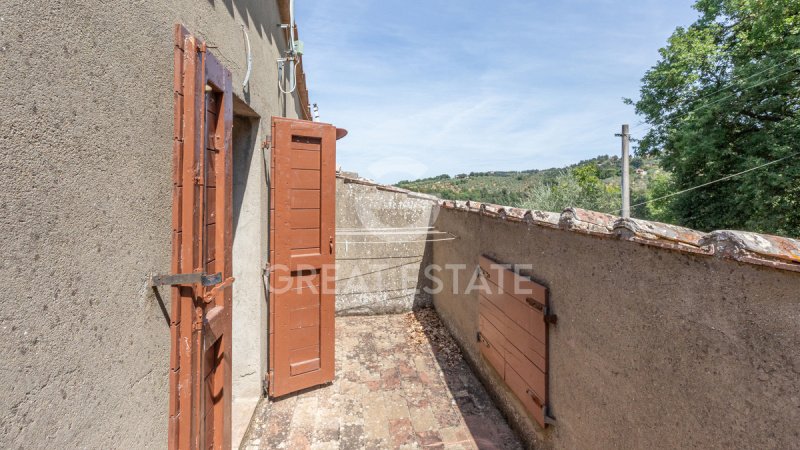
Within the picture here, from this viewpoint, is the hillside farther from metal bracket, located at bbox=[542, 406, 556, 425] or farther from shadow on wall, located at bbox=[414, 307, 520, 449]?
metal bracket, located at bbox=[542, 406, 556, 425]

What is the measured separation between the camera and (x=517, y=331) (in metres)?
2.95

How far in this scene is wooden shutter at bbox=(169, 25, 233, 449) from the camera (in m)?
1.54

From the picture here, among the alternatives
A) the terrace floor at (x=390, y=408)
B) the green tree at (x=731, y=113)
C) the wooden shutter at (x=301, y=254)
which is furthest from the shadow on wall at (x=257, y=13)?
the green tree at (x=731, y=113)

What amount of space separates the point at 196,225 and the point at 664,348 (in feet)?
7.32

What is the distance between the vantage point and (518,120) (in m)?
18.6

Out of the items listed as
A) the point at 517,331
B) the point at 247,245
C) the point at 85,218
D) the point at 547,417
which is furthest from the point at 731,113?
the point at 85,218

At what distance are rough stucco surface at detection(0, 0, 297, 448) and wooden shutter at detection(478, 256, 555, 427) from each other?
2.35 m

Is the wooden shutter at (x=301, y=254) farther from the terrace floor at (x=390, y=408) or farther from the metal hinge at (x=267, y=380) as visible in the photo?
the terrace floor at (x=390, y=408)

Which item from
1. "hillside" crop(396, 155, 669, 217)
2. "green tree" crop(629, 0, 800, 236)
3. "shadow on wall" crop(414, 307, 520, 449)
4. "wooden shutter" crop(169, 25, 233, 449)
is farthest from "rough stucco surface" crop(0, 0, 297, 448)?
"hillside" crop(396, 155, 669, 217)

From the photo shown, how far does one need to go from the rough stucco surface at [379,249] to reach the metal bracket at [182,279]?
4251mm

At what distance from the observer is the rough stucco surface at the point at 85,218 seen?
83 cm

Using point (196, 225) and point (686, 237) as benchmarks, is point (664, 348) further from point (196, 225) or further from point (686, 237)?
point (196, 225)

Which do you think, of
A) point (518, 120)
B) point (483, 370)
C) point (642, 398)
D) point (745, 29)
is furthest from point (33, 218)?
point (518, 120)

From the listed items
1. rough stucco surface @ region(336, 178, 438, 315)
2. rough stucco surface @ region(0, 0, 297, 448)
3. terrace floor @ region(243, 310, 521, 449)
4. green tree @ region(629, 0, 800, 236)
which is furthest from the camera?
green tree @ region(629, 0, 800, 236)
